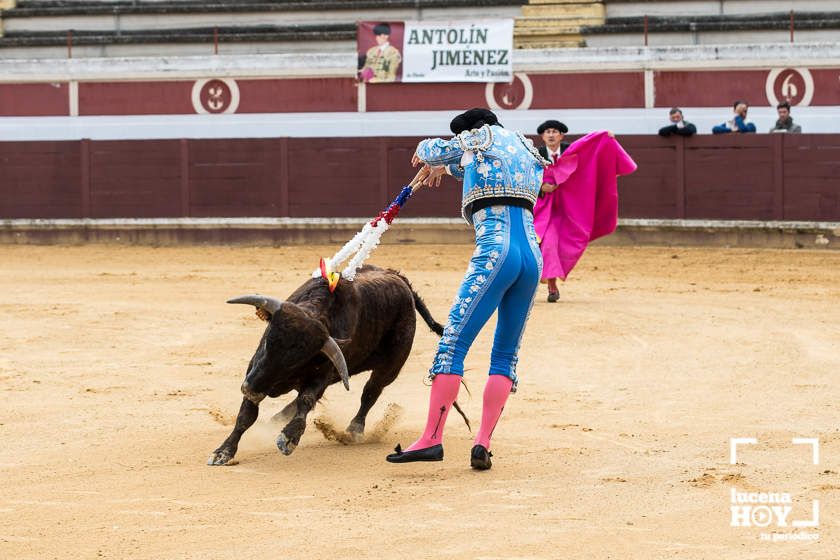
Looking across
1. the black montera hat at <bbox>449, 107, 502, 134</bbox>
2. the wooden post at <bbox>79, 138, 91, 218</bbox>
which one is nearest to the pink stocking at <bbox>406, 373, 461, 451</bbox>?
the black montera hat at <bbox>449, 107, 502, 134</bbox>

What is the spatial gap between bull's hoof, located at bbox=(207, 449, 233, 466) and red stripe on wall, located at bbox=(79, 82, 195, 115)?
12031 millimetres

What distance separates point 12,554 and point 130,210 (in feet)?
39.3

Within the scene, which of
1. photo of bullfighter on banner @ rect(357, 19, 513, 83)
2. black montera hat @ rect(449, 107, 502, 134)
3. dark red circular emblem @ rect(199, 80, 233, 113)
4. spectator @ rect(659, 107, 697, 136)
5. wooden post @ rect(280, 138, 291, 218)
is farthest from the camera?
dark red circular emblem @ rect(199, 80, 233, 113)

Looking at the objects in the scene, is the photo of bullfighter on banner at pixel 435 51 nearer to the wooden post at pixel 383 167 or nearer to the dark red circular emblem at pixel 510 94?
the dark red circular emblem at pixel 510 94

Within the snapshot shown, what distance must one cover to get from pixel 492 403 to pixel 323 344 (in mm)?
636

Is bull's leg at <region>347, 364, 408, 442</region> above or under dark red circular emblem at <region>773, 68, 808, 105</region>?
under

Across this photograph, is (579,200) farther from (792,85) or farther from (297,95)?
(297,95)

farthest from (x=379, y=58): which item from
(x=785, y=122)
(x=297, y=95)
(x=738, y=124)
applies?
(x=785, y=122)

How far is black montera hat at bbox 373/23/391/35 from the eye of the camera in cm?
1590

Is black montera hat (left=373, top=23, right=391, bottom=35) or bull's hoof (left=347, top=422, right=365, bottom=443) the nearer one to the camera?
bull's hoof (left=347, top=422, right=365, bottom=443)

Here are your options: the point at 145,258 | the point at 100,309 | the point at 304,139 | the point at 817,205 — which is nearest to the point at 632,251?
the point at 817,205

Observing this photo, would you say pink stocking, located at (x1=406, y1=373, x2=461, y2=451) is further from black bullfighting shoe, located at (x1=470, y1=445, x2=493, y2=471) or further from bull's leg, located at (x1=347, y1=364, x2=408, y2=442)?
bull's leg, located at (x1=347, y1=364, x2=408, y2=442)

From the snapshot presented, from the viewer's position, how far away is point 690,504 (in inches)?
169

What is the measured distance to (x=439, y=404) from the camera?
4828 millimetres
